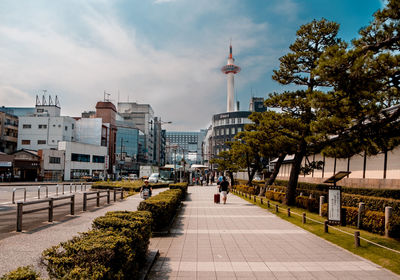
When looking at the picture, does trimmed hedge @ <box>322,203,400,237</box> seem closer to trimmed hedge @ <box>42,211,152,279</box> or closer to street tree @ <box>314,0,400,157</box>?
street tree @ <box>314,0,400,157</box>

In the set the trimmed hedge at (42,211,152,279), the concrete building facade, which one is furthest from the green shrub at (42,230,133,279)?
the concrete building facade

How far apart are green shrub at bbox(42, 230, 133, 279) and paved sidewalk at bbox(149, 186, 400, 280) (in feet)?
6.68

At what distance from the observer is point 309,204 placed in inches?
730

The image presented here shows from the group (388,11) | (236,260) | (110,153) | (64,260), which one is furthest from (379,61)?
(110,153)

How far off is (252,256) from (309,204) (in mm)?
11642

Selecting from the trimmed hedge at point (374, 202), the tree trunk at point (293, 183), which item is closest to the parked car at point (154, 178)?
the tree trunk at point (293, 183)

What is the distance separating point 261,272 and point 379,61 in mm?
6850

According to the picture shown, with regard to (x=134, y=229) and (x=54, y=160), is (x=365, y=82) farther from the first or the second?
(x=54, y=160)

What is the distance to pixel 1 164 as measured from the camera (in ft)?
163

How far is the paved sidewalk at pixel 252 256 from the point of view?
271 inches

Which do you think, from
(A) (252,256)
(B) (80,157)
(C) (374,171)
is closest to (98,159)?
(B) (80,157)

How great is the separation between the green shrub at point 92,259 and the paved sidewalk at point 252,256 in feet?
6.68

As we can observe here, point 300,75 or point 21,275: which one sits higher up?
point 300,75

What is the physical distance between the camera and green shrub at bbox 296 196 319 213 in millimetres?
18084
